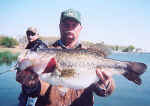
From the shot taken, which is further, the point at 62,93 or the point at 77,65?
the point at 77,65

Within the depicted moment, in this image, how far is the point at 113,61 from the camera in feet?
12.1

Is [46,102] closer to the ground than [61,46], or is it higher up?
closer to the ground

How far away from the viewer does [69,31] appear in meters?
3.63

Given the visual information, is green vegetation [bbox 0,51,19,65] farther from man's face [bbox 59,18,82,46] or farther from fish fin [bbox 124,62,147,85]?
fish fin [bbox 124,62,147,85]

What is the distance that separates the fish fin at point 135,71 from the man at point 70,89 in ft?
1.14

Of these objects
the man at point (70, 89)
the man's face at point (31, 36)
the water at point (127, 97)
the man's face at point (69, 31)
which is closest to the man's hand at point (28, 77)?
the man at point (70, 89)

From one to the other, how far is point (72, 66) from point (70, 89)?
404 mm

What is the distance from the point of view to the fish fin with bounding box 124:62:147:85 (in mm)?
3479

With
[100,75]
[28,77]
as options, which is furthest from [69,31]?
[28,77]

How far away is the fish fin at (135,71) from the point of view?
3.48 m

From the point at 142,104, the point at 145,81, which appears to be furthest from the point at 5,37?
the point at 142,104

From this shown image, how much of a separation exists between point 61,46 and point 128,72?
132cm

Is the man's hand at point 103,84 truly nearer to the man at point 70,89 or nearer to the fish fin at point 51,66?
the man at point 70,89

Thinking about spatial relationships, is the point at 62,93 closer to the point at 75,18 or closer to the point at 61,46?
the point at 61,46
